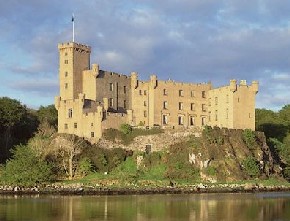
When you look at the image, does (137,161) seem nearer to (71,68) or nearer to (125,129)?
(125,129)

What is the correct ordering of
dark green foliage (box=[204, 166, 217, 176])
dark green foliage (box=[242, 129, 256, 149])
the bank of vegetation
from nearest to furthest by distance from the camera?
the bank of vegetation
dark green foliage (box=[204, 166, 217, 176])
dark green foliage (box=[242, 129, 256, 149])

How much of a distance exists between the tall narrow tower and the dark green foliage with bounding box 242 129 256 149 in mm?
21467

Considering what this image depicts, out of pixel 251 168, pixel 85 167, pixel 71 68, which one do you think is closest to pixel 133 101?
pixel 71 68

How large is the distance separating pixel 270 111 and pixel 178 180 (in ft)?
138

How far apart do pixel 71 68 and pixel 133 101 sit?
965 centimetres

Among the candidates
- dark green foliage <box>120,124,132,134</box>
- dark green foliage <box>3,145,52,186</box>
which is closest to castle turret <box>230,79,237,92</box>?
dark green foliage <box>120,124,132,134</box>

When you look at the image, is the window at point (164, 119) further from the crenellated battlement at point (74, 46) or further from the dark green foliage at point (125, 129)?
the crenellated battlement at point (74, 46)

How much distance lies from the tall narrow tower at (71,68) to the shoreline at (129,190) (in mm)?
16886

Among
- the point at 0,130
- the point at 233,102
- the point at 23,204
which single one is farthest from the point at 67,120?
the point at 23,204

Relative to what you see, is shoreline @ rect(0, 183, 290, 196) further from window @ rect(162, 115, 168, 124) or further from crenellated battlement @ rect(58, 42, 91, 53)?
crenellated battlement @ rect(58, 42, 91, 53)

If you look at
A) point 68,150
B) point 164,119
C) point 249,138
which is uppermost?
point 164,119

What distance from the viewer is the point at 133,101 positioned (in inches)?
3194

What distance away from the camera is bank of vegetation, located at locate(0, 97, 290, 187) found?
66062mm

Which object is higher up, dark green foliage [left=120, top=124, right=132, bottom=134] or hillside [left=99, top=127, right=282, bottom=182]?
dark green foliage [left=120, top=124, right=132, bottom=134]
